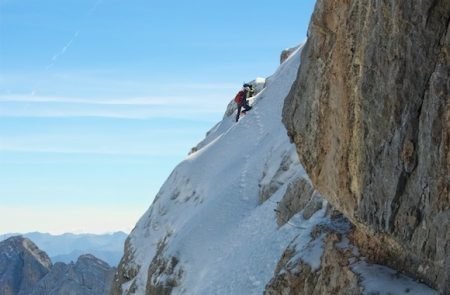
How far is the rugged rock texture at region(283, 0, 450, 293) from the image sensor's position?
33.7 ft

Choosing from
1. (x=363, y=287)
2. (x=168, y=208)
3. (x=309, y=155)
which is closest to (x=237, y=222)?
(x=168, y=208)

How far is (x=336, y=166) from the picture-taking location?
46.6 feet

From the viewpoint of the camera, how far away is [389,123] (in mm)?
11531

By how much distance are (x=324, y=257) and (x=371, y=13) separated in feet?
19.6

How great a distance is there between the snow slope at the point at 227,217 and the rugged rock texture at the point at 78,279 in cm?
9273

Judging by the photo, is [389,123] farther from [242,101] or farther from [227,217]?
[242,101]

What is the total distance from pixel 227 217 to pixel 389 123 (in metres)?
23.9

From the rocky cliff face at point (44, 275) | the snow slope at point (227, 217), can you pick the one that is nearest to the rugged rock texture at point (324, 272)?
the snow slope at point (227, 217)

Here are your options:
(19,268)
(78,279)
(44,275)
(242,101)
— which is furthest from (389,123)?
(19,268)

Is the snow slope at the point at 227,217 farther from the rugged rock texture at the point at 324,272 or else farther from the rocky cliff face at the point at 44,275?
the rocky cliff face at the point at 44,275

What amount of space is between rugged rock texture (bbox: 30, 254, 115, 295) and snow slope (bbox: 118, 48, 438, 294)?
92.7 m

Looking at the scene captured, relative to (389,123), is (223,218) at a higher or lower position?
lower

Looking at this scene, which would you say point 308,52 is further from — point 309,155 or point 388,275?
point 388,275

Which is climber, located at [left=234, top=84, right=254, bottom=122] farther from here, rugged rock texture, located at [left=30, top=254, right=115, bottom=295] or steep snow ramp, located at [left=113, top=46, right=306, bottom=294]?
rugged rock texture, located at [left=30, top=254, right=115, bottom=295]
